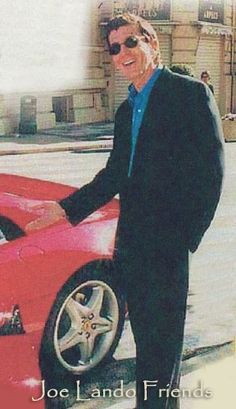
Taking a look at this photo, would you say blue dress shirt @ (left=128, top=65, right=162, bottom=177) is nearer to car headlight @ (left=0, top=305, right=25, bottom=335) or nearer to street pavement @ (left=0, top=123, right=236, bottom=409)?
street pavement @ (left=0, top=123, right=236, bottom=409)

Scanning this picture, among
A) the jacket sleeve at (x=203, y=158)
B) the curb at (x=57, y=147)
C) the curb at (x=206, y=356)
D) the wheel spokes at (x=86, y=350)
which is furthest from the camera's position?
the curb at (x=206, y=356)

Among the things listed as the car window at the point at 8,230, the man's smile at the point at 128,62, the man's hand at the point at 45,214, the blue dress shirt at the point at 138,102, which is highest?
the man's smile at the point at 128,62

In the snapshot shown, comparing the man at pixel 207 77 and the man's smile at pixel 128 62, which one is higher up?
the man's smile at pixel 128 62

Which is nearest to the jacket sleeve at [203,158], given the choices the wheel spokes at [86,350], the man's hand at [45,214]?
the man's hand at [45,214]

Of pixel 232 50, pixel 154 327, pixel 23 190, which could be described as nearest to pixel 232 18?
pixel 232 50

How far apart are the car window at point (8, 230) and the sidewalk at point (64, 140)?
0.22 metres

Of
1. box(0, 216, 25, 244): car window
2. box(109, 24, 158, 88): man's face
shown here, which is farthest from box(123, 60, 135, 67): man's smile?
box(0, 216, 25, 244): car window

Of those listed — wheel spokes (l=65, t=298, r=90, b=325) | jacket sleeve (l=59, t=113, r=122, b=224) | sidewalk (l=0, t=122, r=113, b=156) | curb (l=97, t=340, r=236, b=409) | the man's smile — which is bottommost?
curb (l=97, t=340, r=236, b=409)

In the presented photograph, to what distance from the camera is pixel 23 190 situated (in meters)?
2.80

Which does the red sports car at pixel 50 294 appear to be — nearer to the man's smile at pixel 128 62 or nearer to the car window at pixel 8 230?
the car window at pixel 8 230

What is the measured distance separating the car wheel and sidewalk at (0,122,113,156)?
1.41 feet

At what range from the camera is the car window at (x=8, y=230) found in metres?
2.66

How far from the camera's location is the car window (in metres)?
2.66

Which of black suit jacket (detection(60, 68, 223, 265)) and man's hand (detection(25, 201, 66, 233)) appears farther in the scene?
man's hand (detection(25, 201, 66, 233))
